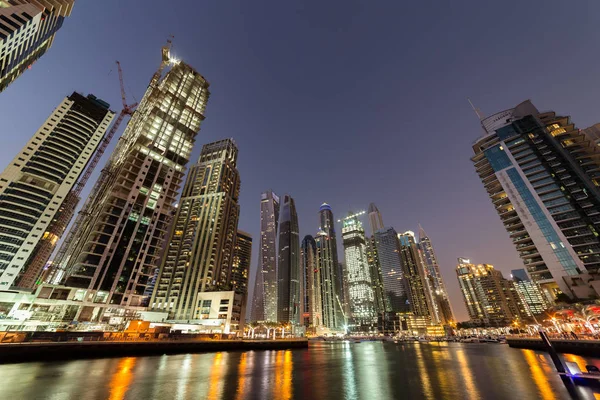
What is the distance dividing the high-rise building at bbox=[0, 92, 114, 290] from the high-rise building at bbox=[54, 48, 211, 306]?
12.0 metres

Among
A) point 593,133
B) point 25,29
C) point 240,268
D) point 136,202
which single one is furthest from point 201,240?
point 593,133

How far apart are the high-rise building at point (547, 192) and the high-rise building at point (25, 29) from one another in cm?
15289

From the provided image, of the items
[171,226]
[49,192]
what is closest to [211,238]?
[171,226]

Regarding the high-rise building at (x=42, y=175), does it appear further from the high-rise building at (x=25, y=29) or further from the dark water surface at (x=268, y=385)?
the dark water surface at (x=268, y=385)

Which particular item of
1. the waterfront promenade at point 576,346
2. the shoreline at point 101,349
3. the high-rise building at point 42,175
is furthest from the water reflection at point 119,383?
the high-rise building at point 42,175

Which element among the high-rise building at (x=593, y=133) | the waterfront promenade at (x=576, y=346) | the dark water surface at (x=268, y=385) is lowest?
the dark water surface at (x=268, y=385)

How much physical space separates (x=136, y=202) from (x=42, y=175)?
33.0 meters

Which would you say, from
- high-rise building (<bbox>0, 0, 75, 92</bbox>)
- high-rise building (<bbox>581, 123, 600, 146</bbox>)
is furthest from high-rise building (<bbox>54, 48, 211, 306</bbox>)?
high-rise building (<bbox>581, 123, 600, 146</bbox>)

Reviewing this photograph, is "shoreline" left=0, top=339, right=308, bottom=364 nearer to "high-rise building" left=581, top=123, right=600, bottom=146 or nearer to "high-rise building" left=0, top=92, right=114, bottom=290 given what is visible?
"high-rise building" left=0, top=92, right=114, bottom=290

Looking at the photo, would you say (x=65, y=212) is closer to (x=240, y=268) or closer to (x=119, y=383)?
(x=240, y=268)

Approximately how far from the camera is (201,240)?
133000 mm

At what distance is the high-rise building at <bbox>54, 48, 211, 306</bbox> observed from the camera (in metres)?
89.1

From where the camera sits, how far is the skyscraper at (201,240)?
400ft

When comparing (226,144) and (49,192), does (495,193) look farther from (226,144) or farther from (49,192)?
(49,192)
